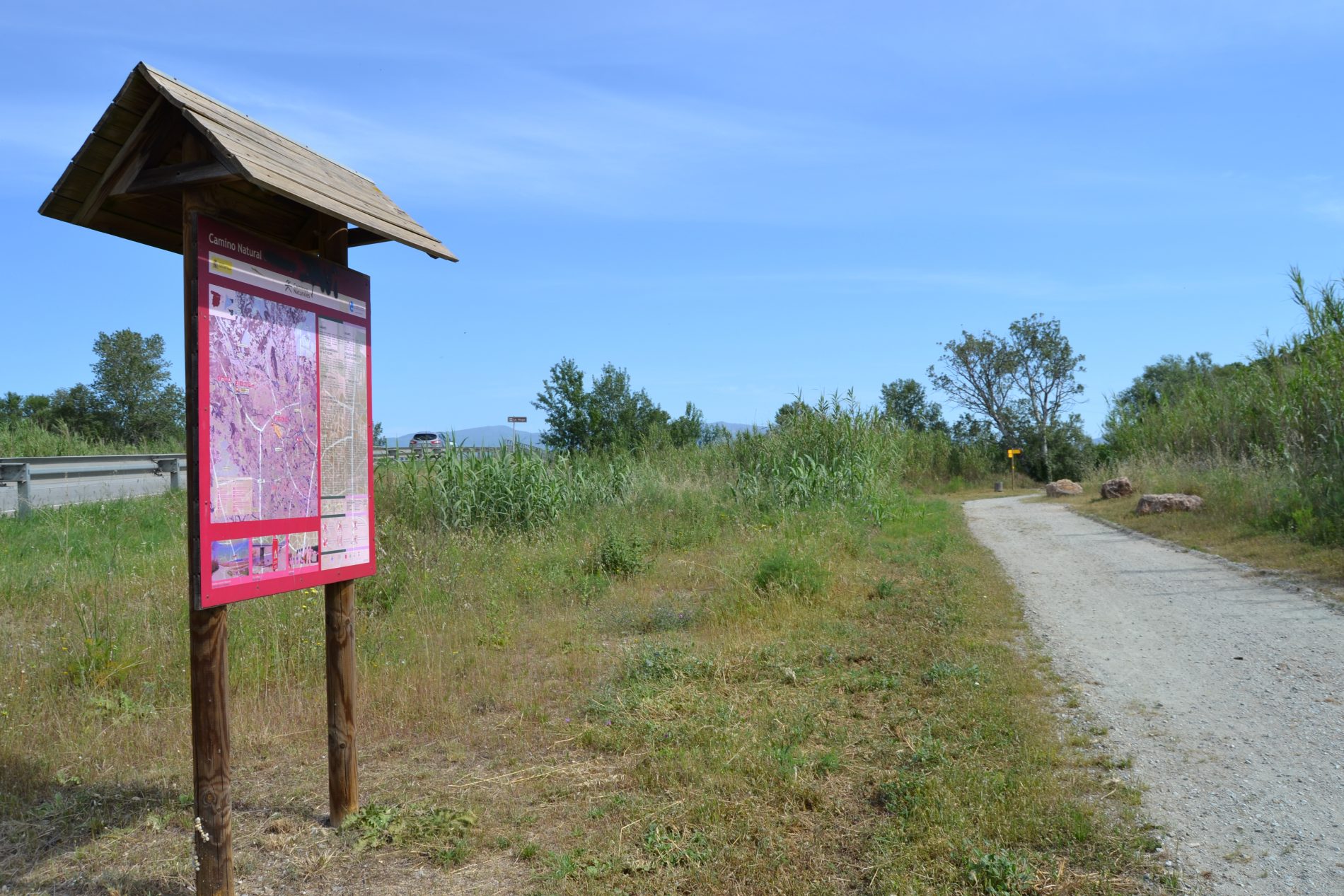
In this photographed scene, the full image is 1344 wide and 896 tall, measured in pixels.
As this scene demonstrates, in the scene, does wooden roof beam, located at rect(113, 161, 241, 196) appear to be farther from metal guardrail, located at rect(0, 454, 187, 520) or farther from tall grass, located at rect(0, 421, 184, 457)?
tall grass, located at rect(0, 421, 184, 457)

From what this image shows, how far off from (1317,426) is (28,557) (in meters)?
17.8

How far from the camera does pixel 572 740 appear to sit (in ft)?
16.6

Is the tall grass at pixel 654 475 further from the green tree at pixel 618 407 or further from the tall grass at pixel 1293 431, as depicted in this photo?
the green tree at pixel 618 407

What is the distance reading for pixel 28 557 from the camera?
9.62 metres

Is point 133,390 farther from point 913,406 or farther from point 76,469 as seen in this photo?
point 913,406

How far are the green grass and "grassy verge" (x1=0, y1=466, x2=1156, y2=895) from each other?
0.02 meters

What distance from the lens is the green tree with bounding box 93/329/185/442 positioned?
109 ft

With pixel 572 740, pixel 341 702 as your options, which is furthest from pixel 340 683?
pixel 572 740

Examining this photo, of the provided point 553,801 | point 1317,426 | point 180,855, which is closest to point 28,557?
point 180,855

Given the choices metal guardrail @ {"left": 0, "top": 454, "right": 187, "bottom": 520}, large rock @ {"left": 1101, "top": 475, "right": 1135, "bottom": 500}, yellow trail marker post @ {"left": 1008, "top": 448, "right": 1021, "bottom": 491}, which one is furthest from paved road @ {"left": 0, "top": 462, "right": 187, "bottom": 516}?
yellow trail marker post @ {"left": 1008, "top": 448, "right": 1021, "bottom": 491}

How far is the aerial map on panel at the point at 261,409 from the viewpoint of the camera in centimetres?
328

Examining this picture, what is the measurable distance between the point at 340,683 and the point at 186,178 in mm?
2352

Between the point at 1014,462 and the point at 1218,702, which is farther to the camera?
the point at 1014,462

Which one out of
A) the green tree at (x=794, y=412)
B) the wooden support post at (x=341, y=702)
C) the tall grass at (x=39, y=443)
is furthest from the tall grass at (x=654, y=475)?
the tall grass at (x=39, y=443)
